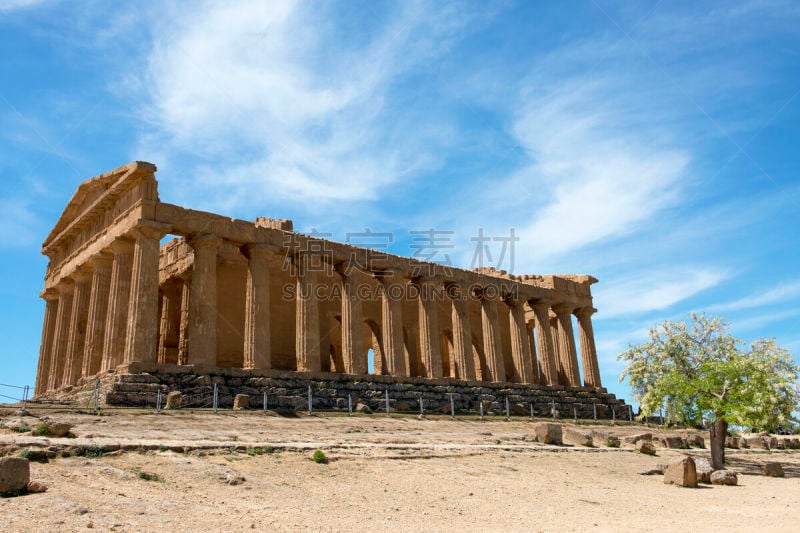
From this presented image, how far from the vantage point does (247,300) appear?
28922 mm

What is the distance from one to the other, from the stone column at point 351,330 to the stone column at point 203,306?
20.5ft

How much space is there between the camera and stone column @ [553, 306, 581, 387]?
140 ft

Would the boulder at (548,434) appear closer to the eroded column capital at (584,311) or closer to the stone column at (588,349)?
the stone column at (588,349)

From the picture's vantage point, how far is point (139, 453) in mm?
13969

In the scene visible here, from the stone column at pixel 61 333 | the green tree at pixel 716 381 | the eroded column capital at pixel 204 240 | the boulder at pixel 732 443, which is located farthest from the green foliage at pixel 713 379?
the stone column at pixel 61 333

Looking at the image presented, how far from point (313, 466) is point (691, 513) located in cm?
758

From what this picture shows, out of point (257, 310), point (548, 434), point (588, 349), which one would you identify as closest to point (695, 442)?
point (548, 434)

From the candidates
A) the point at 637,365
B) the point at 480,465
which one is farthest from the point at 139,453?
the point at 637,365

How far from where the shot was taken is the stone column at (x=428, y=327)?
35094mm

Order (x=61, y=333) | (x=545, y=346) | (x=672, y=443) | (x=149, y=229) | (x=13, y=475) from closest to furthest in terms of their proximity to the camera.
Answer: (x=13, y=475)
(x=149, y=229)
(x=672, y=443)
(x=61, y=333)
(x=545, y=346)

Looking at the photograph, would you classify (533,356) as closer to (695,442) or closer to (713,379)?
(695,442)

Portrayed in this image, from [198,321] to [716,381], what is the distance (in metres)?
18.3

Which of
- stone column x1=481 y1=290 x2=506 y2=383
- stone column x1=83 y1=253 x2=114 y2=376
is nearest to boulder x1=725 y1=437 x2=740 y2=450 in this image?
stone column x1=481 y1=290 x2=506 y2=383

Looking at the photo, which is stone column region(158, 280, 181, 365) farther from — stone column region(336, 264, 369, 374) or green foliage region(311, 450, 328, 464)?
green foliage region(311, 450, 328, 464)
